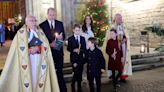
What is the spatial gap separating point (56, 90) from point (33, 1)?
9.87 meters

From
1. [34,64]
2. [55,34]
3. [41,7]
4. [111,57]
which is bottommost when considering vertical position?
[111,57]

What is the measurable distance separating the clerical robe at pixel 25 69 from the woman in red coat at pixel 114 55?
172 cm

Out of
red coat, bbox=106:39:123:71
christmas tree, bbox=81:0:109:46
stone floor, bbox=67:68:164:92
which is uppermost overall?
christmas tree, bbox=81:0:109:46

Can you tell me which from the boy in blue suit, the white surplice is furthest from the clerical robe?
the boy in blue suit

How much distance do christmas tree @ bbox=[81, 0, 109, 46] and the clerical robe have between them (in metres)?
7.08

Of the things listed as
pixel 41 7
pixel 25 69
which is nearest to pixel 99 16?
pixel 41 7

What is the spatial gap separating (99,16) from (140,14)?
2.01 metres

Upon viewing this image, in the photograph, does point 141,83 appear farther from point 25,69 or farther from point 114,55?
point 25,69

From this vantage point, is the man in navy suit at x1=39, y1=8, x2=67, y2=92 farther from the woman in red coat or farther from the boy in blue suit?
the woman in red coat

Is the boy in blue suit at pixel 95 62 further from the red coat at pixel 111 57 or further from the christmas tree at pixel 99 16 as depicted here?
the christmas tree at pixel 99 16

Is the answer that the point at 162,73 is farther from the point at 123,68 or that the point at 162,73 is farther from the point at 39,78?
the point at 39,78

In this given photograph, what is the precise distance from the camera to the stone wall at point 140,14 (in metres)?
11.5

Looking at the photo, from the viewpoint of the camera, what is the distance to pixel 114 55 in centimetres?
581

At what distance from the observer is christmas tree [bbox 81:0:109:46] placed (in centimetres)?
1148
